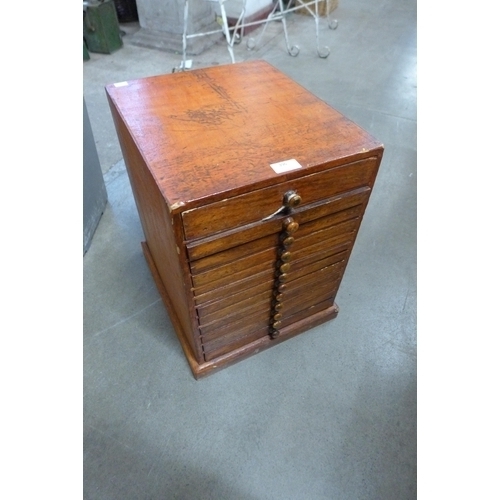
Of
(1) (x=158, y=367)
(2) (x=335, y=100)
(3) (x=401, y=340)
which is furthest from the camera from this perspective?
(2) (x=335, y=100)

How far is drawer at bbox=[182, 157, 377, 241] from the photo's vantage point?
0.69 m

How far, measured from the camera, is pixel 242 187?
27.0 inches

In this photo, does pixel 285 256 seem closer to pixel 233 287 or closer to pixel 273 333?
pixel 233 287

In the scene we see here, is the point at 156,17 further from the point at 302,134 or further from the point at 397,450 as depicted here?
the point at 397,450

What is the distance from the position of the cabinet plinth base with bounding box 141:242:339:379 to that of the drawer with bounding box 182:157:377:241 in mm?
560

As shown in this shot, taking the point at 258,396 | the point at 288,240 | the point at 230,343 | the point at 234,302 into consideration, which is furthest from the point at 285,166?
the point at 258,396

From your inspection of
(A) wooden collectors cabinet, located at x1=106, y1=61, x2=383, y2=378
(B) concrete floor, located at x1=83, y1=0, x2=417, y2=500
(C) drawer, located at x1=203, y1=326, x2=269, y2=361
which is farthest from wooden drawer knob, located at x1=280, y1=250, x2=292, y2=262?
(B) concrete floor, located at x1=83, y1=0, x2=417, y2=500

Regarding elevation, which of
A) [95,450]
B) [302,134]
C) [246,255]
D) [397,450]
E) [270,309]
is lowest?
[397,450]

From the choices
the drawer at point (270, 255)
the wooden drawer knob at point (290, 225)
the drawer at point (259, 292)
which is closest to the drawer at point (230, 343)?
the drawer at point (259, 292)

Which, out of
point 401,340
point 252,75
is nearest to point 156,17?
point 252,75

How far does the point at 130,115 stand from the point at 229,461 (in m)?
0.97

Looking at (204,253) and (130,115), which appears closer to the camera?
(204,253)

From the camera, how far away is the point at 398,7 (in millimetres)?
4684

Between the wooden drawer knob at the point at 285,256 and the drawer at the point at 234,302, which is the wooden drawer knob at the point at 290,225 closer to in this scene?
the wooden drawer knob at the point at 285,256
